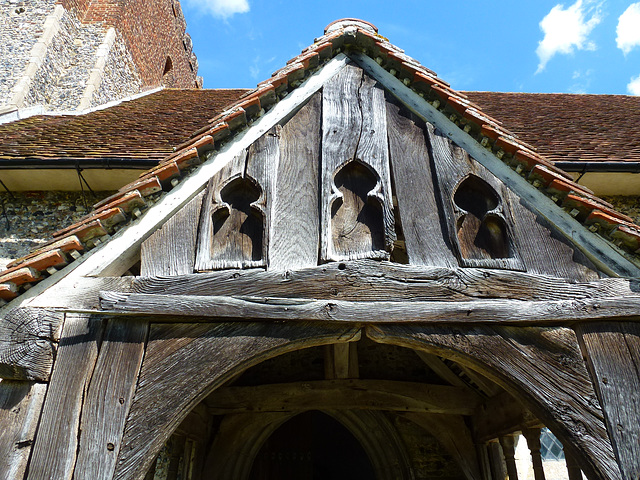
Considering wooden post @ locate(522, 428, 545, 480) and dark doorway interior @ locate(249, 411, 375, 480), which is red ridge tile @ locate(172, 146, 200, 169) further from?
dark doorway interior @ locate(249, 411, 375, 480)

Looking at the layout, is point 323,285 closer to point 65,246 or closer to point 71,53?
point 65,246

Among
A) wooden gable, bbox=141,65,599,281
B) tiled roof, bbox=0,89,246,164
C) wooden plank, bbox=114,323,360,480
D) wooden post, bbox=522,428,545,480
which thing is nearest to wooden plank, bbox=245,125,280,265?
wooden gable, bbox=141,65,599,281

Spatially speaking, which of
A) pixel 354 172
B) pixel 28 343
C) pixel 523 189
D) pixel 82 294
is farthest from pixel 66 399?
pixel 523 189

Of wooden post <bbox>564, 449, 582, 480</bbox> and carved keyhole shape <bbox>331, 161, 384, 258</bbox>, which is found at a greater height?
carved keyhole shape <bbox>331, 161, 384, 258</bbox>

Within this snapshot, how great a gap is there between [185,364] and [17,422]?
33.1 inches

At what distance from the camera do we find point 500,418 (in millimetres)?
4262

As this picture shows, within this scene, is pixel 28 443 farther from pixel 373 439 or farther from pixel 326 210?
pixel 373 439

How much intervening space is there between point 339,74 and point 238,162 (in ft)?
4.33

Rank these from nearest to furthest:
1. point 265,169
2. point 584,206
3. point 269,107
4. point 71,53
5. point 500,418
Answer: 1. point 584,206
2. point 265,169
3. point 269,107
4. point 500,418
5. point 71,53

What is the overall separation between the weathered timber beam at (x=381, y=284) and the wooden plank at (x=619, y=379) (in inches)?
8.4

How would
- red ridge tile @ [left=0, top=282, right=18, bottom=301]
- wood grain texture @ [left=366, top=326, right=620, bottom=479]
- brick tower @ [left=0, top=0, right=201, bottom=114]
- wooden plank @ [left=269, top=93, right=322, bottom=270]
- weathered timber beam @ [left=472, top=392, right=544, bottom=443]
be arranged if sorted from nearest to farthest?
wood grain texture @ [left=366, top=326, right=620, bottom=479], red ridge tile @ [left=0, top=282, right=18, bottom=301], wooden plank @ [left=269, top=93, right=322, bottom=270], weathered timber beam @ [left=472, top=392, right=544, bottom=443], brick tower @ [left=0, top=0, right=201, bottom=114]

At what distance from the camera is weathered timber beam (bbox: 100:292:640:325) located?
2.44 metres

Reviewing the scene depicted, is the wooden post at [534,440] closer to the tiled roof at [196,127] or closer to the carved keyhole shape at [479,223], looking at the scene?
the carved keyhole shape at [479,223]

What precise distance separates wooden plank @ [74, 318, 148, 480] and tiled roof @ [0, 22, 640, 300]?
21.1 inches
